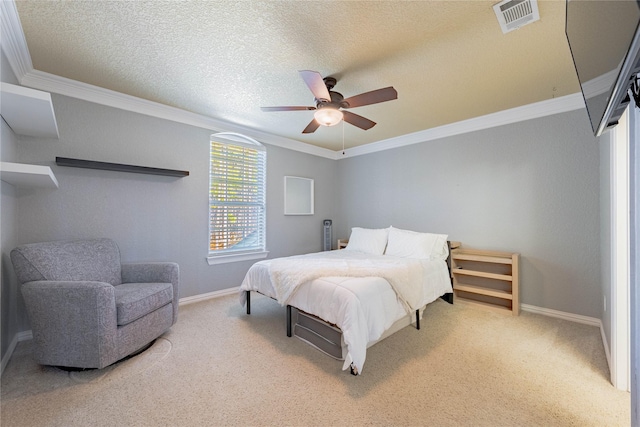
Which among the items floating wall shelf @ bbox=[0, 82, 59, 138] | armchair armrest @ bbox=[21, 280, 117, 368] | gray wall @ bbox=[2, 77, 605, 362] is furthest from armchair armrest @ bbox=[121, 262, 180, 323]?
floating wall shelf @ bbox=[0, 82, 59, 138]

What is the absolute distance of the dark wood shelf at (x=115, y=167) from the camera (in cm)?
247

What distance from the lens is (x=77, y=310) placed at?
1.81 m

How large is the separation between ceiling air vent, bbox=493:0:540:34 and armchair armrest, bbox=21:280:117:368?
3.38 metres

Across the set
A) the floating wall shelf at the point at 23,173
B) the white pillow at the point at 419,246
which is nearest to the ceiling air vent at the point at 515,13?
the white pillow at the point at 419,246

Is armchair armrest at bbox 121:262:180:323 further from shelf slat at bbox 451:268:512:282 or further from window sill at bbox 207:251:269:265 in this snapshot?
shelf slat at bbox 451:268:512:282

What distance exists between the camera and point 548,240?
2990 mm

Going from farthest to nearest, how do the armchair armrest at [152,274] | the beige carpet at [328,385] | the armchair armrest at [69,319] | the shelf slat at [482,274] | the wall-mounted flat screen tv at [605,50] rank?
1. the shelf slat at [482,274]
2. the armchair armrest at [152,274]
3. the armchair armrest at [69,319]
4. the beige carpet at [328,385]
5. the wall-mounted flat screen tv at [605,50]

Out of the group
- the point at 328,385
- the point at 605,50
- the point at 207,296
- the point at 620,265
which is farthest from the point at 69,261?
the point at 620,265

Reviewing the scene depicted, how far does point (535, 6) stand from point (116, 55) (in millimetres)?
3165

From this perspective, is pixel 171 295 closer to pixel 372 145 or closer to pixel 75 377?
pixel 75 377

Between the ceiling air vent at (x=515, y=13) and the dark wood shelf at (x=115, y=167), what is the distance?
3.37 metres

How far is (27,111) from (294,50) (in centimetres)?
212

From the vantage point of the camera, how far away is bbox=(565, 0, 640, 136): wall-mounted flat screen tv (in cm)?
71

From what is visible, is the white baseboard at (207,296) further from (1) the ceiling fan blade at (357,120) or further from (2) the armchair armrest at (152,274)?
(1) the ceiling fan blade at (357,120)
